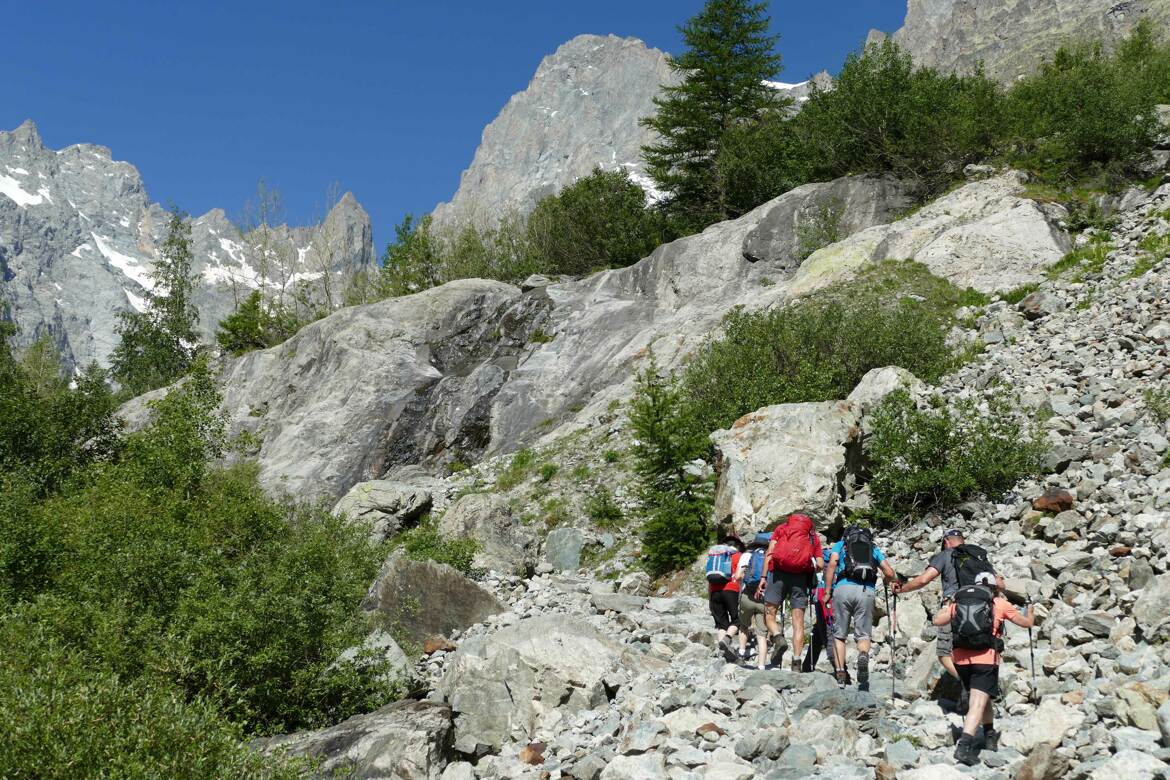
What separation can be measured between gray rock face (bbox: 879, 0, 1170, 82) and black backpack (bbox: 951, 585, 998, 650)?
417 ft

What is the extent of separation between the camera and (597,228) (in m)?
46.8

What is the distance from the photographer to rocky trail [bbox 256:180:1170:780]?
7.64 metres

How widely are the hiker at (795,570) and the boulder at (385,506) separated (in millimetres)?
15376

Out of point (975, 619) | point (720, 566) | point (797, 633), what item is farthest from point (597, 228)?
point (975, 619)

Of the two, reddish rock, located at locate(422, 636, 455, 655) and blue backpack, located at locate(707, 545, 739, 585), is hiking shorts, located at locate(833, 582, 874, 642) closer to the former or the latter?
blue backpack, located at locate(707, 545, 739, 585)

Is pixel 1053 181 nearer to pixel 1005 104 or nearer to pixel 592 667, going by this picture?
pixel 1005 104

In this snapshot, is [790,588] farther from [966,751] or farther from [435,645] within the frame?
[435,645]

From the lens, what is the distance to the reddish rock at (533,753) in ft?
34.0

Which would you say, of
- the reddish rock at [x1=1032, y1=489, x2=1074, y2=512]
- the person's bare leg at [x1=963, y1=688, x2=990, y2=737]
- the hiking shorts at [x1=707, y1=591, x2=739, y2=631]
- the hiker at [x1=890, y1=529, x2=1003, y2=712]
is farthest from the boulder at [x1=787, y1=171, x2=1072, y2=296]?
the person's bare leg at [x1=963, y1=688, x2=990, y2=737]

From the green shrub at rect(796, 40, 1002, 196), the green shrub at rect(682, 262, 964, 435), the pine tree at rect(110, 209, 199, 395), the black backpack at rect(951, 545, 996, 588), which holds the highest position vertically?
the pine tree at rect(110, 209, 199, 395)

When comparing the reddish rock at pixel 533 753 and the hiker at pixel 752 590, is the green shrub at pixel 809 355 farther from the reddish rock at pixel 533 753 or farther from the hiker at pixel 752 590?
the reddish rock at pixel 533 753

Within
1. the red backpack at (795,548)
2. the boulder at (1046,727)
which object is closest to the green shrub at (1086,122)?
the red backpack at (795,548)

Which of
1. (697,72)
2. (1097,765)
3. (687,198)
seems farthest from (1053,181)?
(1097,765)

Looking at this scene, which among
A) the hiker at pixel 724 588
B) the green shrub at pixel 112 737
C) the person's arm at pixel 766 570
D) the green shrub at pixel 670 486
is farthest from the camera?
the green shrub at pixel 670 486
